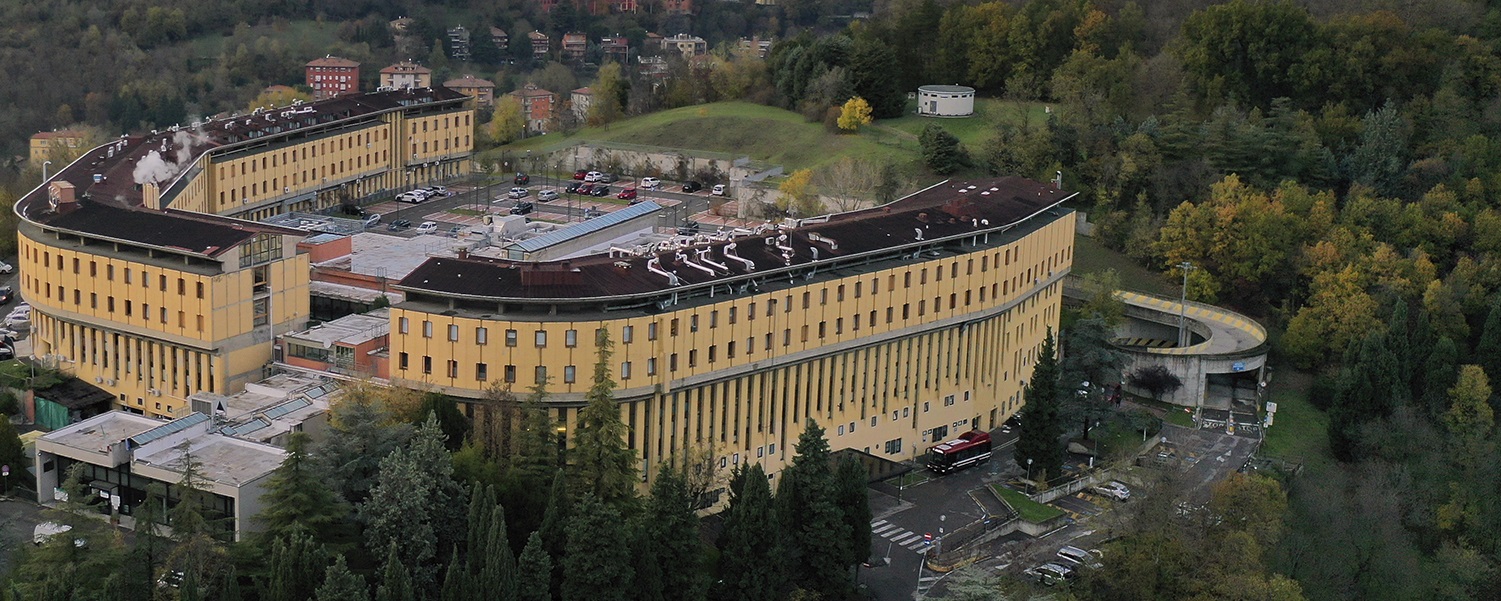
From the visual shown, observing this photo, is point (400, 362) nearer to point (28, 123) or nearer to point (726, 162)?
point (726, 162)

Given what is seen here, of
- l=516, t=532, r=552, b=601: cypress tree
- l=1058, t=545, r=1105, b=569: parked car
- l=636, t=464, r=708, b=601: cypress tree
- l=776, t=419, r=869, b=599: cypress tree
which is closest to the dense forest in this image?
l=1058, t=545, r=1105, b=569: parked car

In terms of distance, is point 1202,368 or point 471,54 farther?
point 471,54

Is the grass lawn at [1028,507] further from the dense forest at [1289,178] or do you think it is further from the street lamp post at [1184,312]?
the street lamp post at [1184,312]

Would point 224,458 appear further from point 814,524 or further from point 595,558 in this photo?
point 814,524

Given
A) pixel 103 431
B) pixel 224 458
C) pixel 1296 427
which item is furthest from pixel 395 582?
pixel 1296 427

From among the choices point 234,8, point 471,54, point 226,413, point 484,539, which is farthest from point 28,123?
point 484,539

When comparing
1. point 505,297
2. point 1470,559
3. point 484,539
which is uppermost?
point 505,297

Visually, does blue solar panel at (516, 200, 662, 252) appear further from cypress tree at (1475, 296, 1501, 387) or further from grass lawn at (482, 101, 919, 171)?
cypress tree at (1475, 296, 1501, 387)
